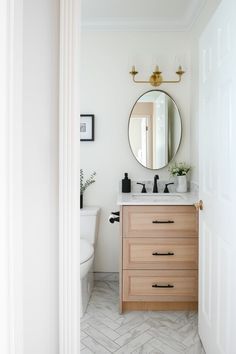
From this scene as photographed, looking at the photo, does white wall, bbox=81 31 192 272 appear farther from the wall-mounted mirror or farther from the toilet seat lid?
the toilet seat lid

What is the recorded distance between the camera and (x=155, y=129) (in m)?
3.06

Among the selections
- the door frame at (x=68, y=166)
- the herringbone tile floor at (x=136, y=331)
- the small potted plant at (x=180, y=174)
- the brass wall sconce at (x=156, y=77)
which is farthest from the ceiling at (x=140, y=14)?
the herringbone tile floor at (x=136, y=331)

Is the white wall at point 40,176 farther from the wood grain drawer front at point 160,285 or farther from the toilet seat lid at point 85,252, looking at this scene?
the wood grain drawer front at point 160,285

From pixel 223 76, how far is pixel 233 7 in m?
0.30

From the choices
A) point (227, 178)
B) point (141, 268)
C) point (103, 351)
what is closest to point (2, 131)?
point (227, 178)

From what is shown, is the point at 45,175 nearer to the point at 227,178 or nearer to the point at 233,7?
the point at 227,178

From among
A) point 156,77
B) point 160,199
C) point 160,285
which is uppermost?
point 156,77

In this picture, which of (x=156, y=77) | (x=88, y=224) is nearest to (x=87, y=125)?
(x=156, y=77)

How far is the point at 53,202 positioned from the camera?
1.00 m

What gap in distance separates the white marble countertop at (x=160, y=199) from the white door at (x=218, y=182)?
1.52 feet

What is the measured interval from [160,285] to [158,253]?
10.0 inches

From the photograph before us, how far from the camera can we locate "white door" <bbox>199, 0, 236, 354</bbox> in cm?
141

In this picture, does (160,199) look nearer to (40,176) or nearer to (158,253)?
(158,253)

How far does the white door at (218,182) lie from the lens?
1.41m
